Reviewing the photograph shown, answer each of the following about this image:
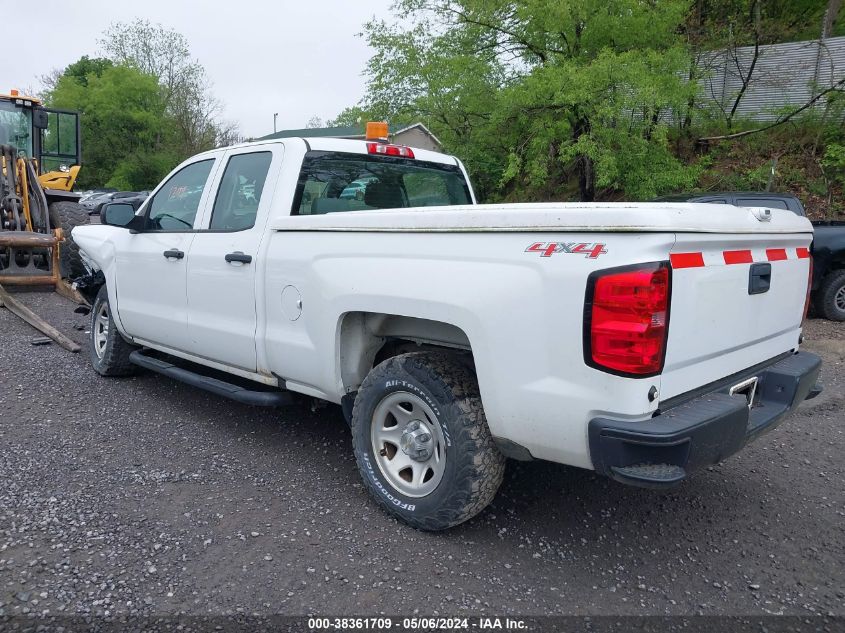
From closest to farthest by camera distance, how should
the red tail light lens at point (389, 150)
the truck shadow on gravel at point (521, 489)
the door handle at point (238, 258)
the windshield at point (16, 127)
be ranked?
the truck shadow on gravel at point (521, 489)
the door handle at point (238, 258)
the red tail light lens at point (389, 150)
the windshield at point (16, 127)

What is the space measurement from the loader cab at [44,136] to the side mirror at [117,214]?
280 inches

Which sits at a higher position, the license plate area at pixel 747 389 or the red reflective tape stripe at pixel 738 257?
the red reflective tape stripe at pixel 738 257

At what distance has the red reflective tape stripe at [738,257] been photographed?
107 inches

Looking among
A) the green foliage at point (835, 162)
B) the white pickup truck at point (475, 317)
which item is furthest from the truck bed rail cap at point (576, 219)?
the green foliage at point (835, 162)

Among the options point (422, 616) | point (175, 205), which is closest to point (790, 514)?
point (422, 616)

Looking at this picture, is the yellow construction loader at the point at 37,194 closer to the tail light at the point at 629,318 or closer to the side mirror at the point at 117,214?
the side mirror at the point at 117,214

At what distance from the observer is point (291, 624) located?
2496mm

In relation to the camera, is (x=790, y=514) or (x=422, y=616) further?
(x=790, y=514)

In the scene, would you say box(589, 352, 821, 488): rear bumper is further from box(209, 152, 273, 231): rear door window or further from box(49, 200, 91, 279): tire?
box(49, 200, 91, 279): tire

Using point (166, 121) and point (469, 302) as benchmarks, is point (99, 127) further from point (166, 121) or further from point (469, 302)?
point (469, 302)

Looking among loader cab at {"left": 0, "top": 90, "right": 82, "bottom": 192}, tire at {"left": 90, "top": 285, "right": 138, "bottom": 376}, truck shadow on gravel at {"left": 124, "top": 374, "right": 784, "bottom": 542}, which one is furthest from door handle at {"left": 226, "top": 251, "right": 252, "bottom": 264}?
loader cab at {"left": 0, "top": 90, "right": 82, "bottom": 192}

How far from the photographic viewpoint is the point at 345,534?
315 cm

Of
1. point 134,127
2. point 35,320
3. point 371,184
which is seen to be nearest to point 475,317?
point 371,184

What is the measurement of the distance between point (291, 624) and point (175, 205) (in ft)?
10.8
